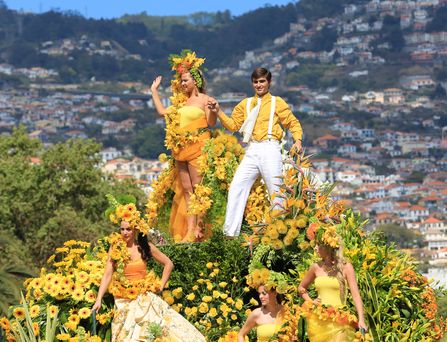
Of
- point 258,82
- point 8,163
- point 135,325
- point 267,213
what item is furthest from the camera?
point 8,163

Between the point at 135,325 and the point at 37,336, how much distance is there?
133 cm

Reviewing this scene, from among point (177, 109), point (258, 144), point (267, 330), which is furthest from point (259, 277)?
point (177, 109)

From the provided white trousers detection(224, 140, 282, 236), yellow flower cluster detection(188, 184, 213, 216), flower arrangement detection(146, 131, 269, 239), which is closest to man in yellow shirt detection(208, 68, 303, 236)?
white trousers detection(224, 140, 282, 236)

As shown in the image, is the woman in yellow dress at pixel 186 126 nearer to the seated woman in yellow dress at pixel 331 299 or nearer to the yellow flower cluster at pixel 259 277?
the yellow flower cluster at pixel 259 277

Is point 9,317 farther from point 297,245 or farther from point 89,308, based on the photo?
point 297,245

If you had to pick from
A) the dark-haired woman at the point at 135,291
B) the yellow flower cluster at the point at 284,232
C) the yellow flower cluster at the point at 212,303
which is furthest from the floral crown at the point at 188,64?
the dark-haired woman at the point at 135,291

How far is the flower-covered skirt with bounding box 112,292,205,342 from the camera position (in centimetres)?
1539

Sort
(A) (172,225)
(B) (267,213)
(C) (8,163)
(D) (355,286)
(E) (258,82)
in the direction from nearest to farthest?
(D) (355,286)
(B) (267,213)
(E) (258,82)
(A) (172,225)
(C) (8,163)

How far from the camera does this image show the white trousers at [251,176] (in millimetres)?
17969

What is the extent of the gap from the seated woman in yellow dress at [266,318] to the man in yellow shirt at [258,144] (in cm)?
313

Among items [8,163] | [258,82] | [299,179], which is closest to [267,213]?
[299,179]

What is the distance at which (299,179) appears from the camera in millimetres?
16938

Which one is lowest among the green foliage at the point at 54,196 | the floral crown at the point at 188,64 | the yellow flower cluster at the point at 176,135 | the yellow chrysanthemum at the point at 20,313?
the green foliage at the point at 54,196

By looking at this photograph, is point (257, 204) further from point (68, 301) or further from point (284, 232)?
point (68, 301)
